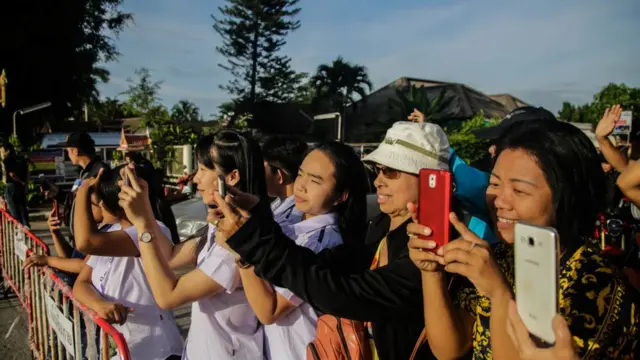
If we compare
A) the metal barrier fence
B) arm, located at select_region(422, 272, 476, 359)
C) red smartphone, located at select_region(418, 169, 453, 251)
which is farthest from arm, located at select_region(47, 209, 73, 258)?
red smartphone, located at select_region(418, 169, 453, 251)

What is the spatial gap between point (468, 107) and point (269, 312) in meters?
31.9

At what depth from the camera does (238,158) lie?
6.13ft

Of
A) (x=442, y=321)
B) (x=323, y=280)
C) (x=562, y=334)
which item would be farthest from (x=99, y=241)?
(x=562, y=334)

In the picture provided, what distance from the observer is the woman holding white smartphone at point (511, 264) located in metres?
1.04

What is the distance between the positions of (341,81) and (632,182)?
117 ft

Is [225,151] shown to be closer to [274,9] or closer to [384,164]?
[384,164]

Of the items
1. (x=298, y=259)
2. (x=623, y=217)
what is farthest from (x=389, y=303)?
(x=623, y=217)

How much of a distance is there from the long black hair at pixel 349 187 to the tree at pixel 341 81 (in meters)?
34.6

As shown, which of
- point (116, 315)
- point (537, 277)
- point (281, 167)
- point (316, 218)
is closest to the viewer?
point (537, 277)

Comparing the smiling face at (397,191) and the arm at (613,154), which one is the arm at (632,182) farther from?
the arm at (613,154)

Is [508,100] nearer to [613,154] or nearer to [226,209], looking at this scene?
[613,154]

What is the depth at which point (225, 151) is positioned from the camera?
190 cm

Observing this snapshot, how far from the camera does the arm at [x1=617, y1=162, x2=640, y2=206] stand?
1941 millimetres

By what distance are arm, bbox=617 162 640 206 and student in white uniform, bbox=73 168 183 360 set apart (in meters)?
2.09
